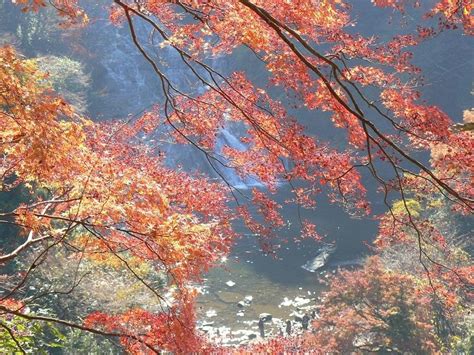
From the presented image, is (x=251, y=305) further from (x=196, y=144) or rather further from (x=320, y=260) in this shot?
(x=196, y=144)

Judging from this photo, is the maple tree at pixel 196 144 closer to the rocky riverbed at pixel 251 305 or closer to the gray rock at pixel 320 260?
the rocky riverbed at pixel 251 305

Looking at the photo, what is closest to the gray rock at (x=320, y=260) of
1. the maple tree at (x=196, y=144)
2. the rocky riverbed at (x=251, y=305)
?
the rocky riverbed at (x=251, y=305)

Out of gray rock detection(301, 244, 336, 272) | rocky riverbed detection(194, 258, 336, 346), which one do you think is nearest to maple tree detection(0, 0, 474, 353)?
rocky riverbed detection(194, 258, 336, 346)

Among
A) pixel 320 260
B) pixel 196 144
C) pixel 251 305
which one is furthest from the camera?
pixel 320 260

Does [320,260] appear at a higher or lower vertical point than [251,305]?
higher

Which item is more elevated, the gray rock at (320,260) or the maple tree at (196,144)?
the gray rock at (320,260)

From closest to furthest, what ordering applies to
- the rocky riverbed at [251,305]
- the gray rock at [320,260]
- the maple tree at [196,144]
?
the maple tree at [196,144], the rocky riverbed at [251,305], the gray rock at [320,260]

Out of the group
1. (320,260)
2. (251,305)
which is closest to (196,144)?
(251,305)

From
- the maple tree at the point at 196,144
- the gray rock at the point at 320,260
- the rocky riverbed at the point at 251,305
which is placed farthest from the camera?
the gray rock at the point at 320,260

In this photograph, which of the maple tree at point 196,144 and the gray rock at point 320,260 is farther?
the gray rock at point 320,260

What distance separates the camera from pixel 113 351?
8641 millimetres

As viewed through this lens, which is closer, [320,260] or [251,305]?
[251,305]

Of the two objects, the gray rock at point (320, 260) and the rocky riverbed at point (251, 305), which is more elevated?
the gray rock at point (320, 260)

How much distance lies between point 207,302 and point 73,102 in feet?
39.7
